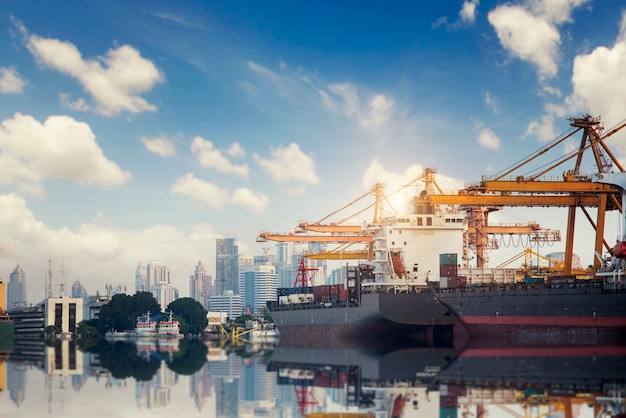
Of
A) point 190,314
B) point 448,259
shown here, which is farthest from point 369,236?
point 190,314

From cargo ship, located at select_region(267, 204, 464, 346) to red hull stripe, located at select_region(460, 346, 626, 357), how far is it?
11820mm

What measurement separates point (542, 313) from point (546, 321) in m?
0.46

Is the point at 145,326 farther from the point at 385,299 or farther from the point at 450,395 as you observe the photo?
the point at 450,395

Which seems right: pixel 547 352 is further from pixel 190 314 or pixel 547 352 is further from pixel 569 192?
pixel 190 314

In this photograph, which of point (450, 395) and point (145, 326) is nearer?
point (450, 395)

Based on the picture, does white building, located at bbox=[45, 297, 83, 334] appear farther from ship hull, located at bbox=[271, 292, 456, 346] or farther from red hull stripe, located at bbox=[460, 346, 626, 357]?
red hull stripe, located at bbox=[460, 346, 626, 357]

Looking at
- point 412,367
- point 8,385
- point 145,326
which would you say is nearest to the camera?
point 8,385

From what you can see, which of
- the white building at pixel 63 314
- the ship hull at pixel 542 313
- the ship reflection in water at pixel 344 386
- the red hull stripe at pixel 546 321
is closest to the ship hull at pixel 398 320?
the ship hull at pixel 542 313

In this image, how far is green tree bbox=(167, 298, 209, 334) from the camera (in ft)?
388

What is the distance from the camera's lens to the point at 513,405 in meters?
21.4

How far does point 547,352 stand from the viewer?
36.3 meters

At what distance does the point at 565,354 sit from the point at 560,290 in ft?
27.5

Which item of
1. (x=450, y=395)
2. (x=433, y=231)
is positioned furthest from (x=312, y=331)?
(x=450, y=395)

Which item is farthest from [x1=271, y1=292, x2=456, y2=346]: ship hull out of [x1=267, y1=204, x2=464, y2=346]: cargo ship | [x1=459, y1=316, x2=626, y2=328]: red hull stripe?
[x1=459, y1=316, x2=626, y2=328]: red hull stripe
